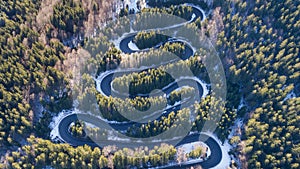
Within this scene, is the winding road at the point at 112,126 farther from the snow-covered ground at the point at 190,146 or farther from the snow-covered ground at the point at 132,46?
the snow-covered ground at the point at 132,46

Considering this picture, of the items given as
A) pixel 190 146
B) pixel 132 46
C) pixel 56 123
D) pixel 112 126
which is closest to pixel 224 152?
pixel 190 146

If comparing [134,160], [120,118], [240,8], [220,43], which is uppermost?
[240,8]

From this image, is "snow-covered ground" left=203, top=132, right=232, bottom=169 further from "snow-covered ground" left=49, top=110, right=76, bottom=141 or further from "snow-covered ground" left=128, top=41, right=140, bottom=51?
"snow-covered ground" left=49, top=110, right=76, bottom=141

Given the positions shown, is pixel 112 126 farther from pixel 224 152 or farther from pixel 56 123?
pixel 224 152

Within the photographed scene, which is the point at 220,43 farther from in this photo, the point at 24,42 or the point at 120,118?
the point at 24,42

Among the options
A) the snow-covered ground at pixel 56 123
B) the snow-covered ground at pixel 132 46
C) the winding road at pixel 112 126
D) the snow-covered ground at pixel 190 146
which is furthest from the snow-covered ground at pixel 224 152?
the snow-covered ground at pixel 56 123

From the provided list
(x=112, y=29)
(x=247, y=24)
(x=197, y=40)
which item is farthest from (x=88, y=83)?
(x=247, y=24)

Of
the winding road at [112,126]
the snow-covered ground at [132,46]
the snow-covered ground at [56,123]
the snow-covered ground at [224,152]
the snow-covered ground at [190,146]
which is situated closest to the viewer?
the snow-covered ground at [224,152]

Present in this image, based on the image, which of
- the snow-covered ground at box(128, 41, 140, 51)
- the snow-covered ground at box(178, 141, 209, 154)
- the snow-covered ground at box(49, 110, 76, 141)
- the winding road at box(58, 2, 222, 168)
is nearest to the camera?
the winding road at box(58, 2, 222, 168)

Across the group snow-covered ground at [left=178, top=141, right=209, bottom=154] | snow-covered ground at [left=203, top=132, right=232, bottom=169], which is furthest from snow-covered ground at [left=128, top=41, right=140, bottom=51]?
snow-covered ground at [left=203, top=132, right=232, bottom=169]

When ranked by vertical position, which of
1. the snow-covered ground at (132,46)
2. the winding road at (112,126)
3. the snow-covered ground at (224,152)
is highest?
the snow-covered ground at (132,46)

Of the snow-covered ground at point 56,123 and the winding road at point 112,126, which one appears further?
the snow-covered ground at point 56,123
